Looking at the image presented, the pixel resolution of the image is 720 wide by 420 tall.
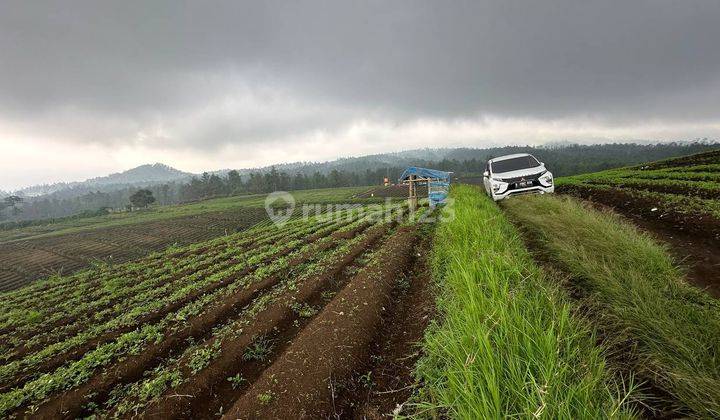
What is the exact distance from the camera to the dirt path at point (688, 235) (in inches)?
167

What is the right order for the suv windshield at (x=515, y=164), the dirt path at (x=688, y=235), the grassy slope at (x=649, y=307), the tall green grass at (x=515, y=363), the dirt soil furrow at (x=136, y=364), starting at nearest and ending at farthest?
the tall green grass at (x=515, y=363)
the grassy slope at (x=649, y=307)
the dirt soil furrow at (x=136, y=364)
the dirt path at (x=688, y=235)
the suv windshield at (x=515, y=164)

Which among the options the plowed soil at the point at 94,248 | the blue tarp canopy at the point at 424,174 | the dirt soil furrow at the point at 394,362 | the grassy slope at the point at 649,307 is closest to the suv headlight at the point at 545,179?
the grassy slope at the point at 649,307

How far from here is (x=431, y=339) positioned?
3393 mm

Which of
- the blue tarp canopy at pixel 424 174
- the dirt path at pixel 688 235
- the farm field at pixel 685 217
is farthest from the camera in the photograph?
the blue tarp canopy at pixel 424 174

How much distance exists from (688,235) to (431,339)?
22.0 ft

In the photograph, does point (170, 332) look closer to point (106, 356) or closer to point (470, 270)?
point (106, 356)

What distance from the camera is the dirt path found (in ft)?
14.0

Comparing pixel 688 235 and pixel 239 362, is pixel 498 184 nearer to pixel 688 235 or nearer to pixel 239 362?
pixel 688 235

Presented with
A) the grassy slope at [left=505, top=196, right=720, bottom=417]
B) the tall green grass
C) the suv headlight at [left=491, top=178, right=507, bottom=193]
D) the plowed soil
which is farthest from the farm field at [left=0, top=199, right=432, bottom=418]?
the plowed soil

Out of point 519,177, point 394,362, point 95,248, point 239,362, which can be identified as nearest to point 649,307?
point 394,362

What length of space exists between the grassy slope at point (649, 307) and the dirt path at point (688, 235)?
43 cm

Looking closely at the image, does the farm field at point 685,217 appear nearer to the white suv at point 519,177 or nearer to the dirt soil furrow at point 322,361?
the white suv at point 519,177

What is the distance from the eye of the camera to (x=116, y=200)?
6954 inches

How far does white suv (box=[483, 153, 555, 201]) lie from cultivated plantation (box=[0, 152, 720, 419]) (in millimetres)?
2867
